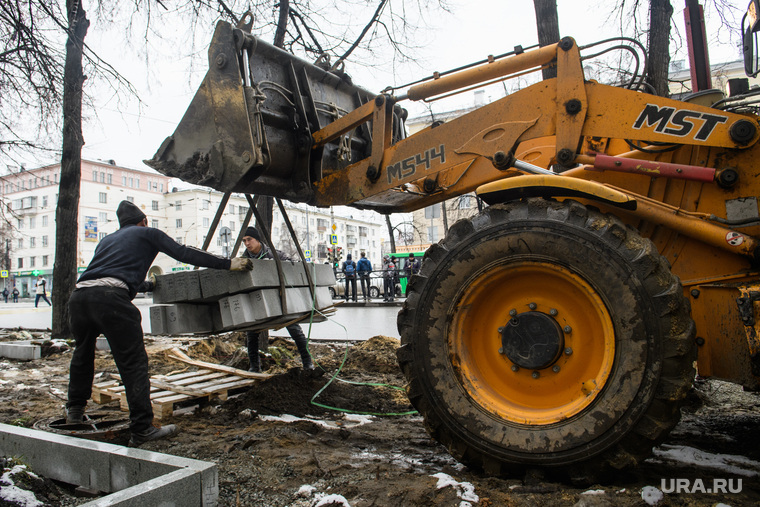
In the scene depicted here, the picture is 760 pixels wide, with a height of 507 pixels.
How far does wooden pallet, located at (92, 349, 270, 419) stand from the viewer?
16.0ft

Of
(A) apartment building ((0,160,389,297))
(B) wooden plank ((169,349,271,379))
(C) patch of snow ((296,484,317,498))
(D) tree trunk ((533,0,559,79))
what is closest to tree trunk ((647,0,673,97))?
(D) tree trunk ((533,0,559,79))

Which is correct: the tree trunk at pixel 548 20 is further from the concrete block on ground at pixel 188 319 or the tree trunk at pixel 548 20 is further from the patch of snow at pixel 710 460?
the concrete block on ground at pixel 188 319

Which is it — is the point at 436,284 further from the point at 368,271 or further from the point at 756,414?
the point at 368,271

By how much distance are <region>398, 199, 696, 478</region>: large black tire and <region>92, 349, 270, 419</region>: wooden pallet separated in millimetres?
2840

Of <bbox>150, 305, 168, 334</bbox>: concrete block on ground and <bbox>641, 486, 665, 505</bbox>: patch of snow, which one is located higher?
<bbox>150, 305, 168, 334</bbox>: concrete block on ground

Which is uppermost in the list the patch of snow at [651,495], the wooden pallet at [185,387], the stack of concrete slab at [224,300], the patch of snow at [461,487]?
the stack of concrete slab at [224,300]

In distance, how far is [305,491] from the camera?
112 inches

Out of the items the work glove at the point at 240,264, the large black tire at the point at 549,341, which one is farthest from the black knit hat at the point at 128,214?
the large black tire at the point at 549,341

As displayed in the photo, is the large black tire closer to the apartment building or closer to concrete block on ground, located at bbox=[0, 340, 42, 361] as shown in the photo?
concrete block on ground, located at bbox=[0, 340, 42, 361]

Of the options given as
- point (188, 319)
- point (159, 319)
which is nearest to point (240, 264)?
point (188, 319)

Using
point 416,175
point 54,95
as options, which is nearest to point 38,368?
point 54,95

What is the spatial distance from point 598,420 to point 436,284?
115 cm

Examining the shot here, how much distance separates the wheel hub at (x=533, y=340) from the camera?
2910 millimetres

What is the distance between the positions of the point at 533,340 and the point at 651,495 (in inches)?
36.8
